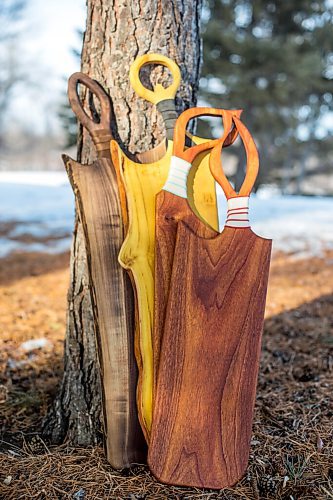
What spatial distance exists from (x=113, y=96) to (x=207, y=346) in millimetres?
876

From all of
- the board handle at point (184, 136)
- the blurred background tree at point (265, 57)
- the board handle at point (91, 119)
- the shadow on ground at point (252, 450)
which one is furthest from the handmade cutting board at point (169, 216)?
the blurred background tree at point (265, 57)

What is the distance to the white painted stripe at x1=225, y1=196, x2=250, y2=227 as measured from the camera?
1.30 meters

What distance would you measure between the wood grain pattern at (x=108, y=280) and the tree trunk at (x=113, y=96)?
221mm

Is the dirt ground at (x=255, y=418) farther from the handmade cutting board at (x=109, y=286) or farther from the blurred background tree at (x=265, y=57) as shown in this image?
the blurred background tree at (x=265, y=57)

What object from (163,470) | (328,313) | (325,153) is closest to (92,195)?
(163,470)

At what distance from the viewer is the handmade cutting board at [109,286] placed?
52.9 inches

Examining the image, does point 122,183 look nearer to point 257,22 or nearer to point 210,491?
point 210,491

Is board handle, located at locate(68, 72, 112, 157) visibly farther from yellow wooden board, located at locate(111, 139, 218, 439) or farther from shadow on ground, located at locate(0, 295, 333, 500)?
shadow on ground, located at locate(0, 295, 333, 500)

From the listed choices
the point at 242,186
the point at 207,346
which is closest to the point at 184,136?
the point at 242,186

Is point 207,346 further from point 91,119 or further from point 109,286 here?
point 91,119

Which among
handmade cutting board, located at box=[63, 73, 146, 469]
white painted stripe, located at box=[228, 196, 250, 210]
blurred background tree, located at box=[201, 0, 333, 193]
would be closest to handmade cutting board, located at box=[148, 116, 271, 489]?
white painted stripe, located at box=[228, 196, 250, 210]

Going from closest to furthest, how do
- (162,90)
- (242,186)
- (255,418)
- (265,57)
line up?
1. (242,186)
2. (162,90)
3. (255,418)
4. (265,57)

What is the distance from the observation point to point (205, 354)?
131 centimetres

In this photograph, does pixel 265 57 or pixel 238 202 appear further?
pixel 265 57
